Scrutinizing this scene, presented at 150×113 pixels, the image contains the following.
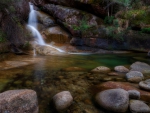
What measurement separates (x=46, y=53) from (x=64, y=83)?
498 centimetres

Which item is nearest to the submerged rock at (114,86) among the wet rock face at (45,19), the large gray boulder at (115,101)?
the large gray boulder at (115,101)

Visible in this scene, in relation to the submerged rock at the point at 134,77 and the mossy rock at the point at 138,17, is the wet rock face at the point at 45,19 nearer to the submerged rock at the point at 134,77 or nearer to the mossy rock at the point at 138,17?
the mossy rock at the point at 138,17

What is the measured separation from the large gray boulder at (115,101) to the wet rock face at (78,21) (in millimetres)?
7607

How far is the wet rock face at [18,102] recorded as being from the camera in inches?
109

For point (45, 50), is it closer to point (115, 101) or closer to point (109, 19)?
point (109, 19)

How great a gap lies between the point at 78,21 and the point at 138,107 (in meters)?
9.01

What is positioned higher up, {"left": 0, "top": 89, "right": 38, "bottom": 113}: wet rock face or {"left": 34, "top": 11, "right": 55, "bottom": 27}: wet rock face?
{"left": 34, "top": 11, "right": 55, "bottom": 27}: wet rock face

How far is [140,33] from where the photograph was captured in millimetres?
10312

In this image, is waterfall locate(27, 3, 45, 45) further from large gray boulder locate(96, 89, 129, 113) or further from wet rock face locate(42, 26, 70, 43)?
large gray boulder locate(96, 89, 129, 113)

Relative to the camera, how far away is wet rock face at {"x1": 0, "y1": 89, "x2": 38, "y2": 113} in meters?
2.77

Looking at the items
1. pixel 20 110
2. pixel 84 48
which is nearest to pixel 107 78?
pixel 20 110

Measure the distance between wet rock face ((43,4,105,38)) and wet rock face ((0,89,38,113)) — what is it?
833 cm

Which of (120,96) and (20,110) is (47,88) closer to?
(20,110)

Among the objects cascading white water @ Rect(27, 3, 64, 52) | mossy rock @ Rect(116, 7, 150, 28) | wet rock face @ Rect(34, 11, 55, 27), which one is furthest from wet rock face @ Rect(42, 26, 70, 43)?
mossy rock @ Rect(116, 7, 150, 28)
